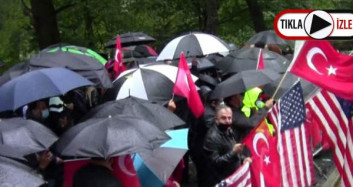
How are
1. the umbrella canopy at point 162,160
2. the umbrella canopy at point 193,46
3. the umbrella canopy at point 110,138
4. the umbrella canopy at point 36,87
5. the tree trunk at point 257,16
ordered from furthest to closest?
the tree trunk at point 257,16
the umbrella canopy at point 193,46
the umbrella canopy at point 36,87
the umbrella canopy at point 162,160
the umbrella canopy at point 110,138

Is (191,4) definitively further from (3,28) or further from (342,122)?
(342,122)

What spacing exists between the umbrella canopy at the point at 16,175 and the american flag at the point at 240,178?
8.79 ft

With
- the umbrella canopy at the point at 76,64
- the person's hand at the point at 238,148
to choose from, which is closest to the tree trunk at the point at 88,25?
the umbrella canopy at the point at 76,64

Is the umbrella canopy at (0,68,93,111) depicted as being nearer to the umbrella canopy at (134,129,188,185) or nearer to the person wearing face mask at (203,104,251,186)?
the umbrella canopy at (134,129,188,185)

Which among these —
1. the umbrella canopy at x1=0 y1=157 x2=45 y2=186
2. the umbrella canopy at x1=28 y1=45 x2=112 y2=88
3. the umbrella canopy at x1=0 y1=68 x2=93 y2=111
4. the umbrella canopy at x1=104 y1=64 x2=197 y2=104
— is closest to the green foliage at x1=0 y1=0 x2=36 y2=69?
the umbrella canopy at x1=28 y1=45 x2=112 y2=88

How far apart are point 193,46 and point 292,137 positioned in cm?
→ 403

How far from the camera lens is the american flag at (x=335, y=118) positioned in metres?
7.11

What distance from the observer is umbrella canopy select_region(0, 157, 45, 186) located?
3840 mm

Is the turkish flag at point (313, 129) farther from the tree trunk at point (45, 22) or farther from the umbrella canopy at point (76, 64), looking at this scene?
the tree trunk at point (45, 22)

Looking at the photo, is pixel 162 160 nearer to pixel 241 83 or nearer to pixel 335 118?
pixel 241 83

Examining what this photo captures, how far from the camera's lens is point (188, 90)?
25.6ft

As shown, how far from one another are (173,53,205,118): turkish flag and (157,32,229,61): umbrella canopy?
7.65ft

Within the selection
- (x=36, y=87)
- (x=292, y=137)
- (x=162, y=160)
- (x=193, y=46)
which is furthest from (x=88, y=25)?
(x=162, y=160)

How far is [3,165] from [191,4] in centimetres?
2133
